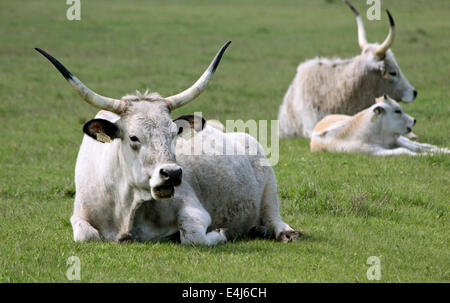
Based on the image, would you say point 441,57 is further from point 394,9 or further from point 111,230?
point 111,230

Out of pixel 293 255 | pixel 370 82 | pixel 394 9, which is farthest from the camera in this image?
pixel 394 9

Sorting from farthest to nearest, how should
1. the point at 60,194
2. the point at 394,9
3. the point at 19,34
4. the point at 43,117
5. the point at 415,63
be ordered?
1. the point at 394,9
2. the point at 19,34
3. the point at 415,63
4. the point at 43,117
5. the point at 60,194

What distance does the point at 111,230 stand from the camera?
713 centimetres

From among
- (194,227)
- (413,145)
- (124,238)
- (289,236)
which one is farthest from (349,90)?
(124,238)

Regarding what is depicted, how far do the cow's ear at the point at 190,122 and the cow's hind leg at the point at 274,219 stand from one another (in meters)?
1.40

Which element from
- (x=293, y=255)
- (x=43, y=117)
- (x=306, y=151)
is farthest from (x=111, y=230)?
(x=43, y=117)

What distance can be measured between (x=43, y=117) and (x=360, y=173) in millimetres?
8280

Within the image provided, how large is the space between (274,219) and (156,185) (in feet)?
6.86

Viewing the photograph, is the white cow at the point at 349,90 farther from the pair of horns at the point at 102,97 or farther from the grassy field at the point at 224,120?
the pair of horns at the point at 102,97

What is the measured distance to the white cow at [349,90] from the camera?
592 inches

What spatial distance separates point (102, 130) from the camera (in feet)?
22.1

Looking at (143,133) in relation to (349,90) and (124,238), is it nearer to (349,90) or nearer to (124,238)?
(124,238)

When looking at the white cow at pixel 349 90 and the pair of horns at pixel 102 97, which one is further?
the white cow at pixel 349 90

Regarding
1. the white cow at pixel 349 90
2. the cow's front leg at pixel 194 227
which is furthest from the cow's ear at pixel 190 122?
the white cow at pixel 349 90
